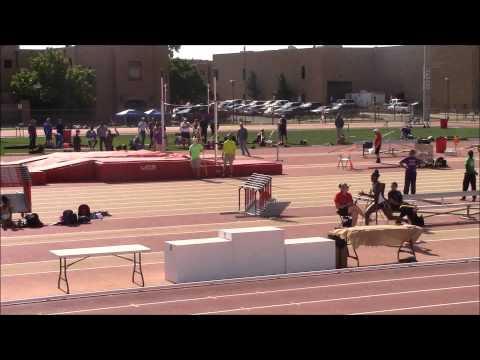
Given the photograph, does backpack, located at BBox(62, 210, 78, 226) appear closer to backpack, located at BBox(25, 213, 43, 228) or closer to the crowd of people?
backpack, located at BBox(25, 213, 43, 228)

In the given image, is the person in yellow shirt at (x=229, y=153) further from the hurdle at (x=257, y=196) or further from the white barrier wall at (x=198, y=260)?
the white barrier wall at (x=198, y=260)

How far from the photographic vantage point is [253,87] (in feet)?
307

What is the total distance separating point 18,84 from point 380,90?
133 ft

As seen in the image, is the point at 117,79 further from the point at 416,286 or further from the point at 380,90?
the point at 416,286

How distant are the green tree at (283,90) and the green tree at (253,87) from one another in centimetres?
364

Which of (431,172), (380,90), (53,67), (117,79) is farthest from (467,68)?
(431,172)

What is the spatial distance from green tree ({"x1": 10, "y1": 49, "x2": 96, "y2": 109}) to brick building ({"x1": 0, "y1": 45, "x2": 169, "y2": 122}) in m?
4.82

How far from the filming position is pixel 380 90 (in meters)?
91.6

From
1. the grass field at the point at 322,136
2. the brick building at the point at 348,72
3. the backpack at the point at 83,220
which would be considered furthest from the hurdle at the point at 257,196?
the brick building at the point at 348,72

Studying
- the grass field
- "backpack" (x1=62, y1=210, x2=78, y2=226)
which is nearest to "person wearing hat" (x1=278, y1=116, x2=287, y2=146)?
the grass field

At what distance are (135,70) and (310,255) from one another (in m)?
60.9

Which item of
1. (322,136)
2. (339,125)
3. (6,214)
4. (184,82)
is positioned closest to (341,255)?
(6,214)

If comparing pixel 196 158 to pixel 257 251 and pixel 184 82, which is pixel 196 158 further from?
pixel 184 82

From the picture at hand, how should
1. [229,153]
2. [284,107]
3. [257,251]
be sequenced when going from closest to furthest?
[257,251], [229,153], [284,107]
